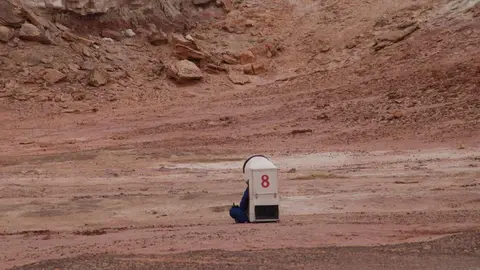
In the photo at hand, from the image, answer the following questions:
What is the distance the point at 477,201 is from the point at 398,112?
811 centimetres

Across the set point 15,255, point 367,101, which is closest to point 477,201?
point 15,255

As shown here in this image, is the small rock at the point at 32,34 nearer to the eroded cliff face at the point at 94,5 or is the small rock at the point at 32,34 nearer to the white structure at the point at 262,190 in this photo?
the eroded cliff face at the point at 94,5

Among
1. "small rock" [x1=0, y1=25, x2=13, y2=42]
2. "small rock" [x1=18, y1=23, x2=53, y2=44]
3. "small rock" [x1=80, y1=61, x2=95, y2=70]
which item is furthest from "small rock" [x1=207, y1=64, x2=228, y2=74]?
"small rock" [x1=0, y1=25, x2=13, y2=42]

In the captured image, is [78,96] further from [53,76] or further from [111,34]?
[111,34]

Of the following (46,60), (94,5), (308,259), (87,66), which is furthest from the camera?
(94,5)

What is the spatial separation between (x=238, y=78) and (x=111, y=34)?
3978 millimetres

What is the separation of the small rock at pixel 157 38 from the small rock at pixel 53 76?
3.72 metres

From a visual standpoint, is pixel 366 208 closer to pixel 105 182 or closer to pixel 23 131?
pixel 105 182

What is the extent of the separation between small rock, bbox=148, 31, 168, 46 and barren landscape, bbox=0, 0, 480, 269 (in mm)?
109

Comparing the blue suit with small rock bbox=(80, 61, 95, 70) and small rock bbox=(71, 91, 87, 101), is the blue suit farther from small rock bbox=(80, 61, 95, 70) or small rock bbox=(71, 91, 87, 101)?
small rock bbox=(80, 61, 95, 70)

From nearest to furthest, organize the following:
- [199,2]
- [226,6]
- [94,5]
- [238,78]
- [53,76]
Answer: [53,76] < [238,78] < [94,5] < [199,2] < [226,6]

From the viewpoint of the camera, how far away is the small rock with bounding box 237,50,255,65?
78.2 feet

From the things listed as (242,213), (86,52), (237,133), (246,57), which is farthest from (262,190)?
(246,57)

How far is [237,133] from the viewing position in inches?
Answer: 701
